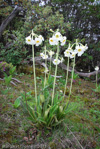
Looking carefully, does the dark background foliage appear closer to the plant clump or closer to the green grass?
the plant clump

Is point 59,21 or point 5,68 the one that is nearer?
point 5,68

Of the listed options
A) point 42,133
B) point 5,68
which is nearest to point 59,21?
point 5,68

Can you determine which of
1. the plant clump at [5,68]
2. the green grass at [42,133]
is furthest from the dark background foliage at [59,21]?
the green grass at [42,133]

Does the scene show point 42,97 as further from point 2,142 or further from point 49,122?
point 2,142

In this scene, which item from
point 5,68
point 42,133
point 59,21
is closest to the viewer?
point 42,133

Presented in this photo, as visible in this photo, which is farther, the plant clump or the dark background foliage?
the dark background foliage

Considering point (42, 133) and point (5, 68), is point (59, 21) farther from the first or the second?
point (42, 133)

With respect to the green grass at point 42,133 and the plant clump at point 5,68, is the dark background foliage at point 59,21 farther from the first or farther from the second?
the green grass at point 42,133

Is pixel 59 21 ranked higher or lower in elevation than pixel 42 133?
higher

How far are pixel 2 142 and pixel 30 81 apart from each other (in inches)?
94.8

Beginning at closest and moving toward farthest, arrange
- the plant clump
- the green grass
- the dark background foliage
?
the green grass → the plant clump → the dark background foliage

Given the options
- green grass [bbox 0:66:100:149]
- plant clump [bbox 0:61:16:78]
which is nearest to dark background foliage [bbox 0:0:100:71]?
plant clump [bbox 0:61:16:78]

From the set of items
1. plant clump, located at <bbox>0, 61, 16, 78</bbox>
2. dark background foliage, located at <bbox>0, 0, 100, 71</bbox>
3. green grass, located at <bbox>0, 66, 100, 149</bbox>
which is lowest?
green grass, located at <bbox>0, 66, 100, 149</bbox>

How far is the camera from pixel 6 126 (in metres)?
1.48
